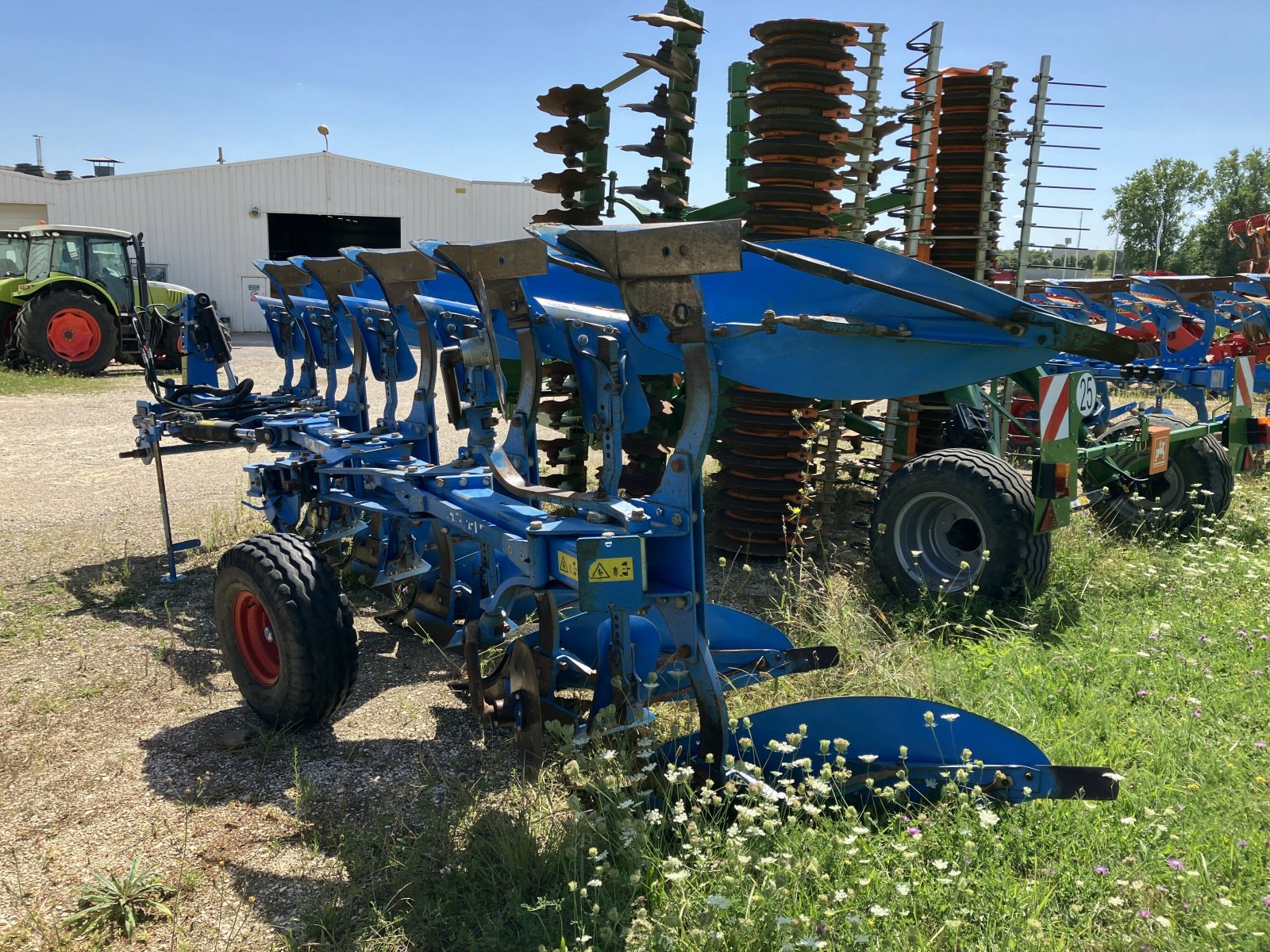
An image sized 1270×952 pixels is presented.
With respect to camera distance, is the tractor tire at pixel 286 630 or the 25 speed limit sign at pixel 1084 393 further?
the 25 speed limit sign at pixel 1084 393

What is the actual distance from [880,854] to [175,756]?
2599 millimetres

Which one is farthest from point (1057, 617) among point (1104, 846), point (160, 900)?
point (160, 900)

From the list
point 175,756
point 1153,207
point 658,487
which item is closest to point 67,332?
point 175,756

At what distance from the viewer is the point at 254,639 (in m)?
3.83

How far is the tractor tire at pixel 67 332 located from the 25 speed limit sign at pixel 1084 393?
15234mm

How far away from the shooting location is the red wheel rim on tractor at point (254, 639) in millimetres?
3773

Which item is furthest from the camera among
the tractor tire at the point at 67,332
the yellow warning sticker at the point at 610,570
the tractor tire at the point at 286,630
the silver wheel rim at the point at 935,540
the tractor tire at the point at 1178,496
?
the tractor tire at the point at 67,332

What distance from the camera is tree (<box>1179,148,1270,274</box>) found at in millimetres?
40719

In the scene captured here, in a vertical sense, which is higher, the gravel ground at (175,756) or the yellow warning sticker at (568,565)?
the yellow warning sticker at (568,565)

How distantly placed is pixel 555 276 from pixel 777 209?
240 cm

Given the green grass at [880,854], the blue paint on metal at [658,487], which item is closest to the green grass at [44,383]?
the blue paint on metal at [658,487]

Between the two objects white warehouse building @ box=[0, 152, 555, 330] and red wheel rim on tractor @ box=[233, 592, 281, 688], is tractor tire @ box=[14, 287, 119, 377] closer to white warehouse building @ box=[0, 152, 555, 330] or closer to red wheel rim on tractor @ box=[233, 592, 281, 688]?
white warehouse building @ box=[0, 152, 555, 330]

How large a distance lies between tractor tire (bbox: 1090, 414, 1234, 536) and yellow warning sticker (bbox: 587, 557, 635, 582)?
459cm

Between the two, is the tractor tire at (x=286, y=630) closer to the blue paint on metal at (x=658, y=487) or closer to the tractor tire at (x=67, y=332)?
the blue paint on metal at (x=658, y=487)
